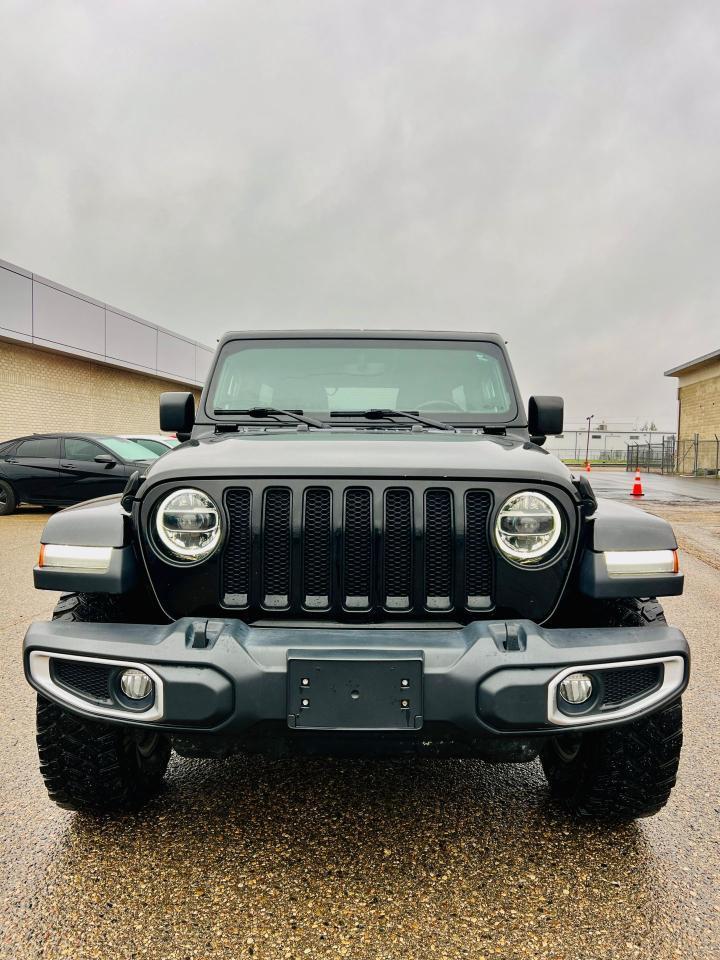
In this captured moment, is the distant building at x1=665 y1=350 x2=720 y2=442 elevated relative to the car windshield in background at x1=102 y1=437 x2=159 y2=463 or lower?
elevated

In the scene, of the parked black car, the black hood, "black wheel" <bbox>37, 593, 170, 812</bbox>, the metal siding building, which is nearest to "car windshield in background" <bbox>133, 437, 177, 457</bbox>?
the parked black car

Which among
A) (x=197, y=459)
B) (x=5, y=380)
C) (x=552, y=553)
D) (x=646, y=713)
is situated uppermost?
(x=5, y=380)

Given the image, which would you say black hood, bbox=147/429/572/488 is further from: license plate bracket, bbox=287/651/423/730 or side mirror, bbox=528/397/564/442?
side mirror, bbox=528/397/564/442

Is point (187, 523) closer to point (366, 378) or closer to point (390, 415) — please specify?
point (390, 415)

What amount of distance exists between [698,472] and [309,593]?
3212cm

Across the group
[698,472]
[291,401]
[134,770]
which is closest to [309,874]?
[134,770]

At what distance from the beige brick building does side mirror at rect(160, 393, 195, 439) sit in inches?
645

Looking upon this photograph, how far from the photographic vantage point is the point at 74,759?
220 cm

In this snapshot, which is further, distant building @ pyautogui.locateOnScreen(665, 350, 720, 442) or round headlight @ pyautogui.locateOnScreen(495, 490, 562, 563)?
distant building @ pyautogui.locateOnScreen(665, 350, 720, 442)

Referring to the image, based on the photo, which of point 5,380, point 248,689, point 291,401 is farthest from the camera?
point 5,380

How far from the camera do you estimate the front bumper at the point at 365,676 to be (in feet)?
5.96

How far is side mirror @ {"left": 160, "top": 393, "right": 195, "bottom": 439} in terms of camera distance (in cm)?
323

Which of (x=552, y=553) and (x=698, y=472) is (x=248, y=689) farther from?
(x=698, y=472)

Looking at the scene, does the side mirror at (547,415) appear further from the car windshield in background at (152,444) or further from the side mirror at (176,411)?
the car windshield in background at (152,444)
